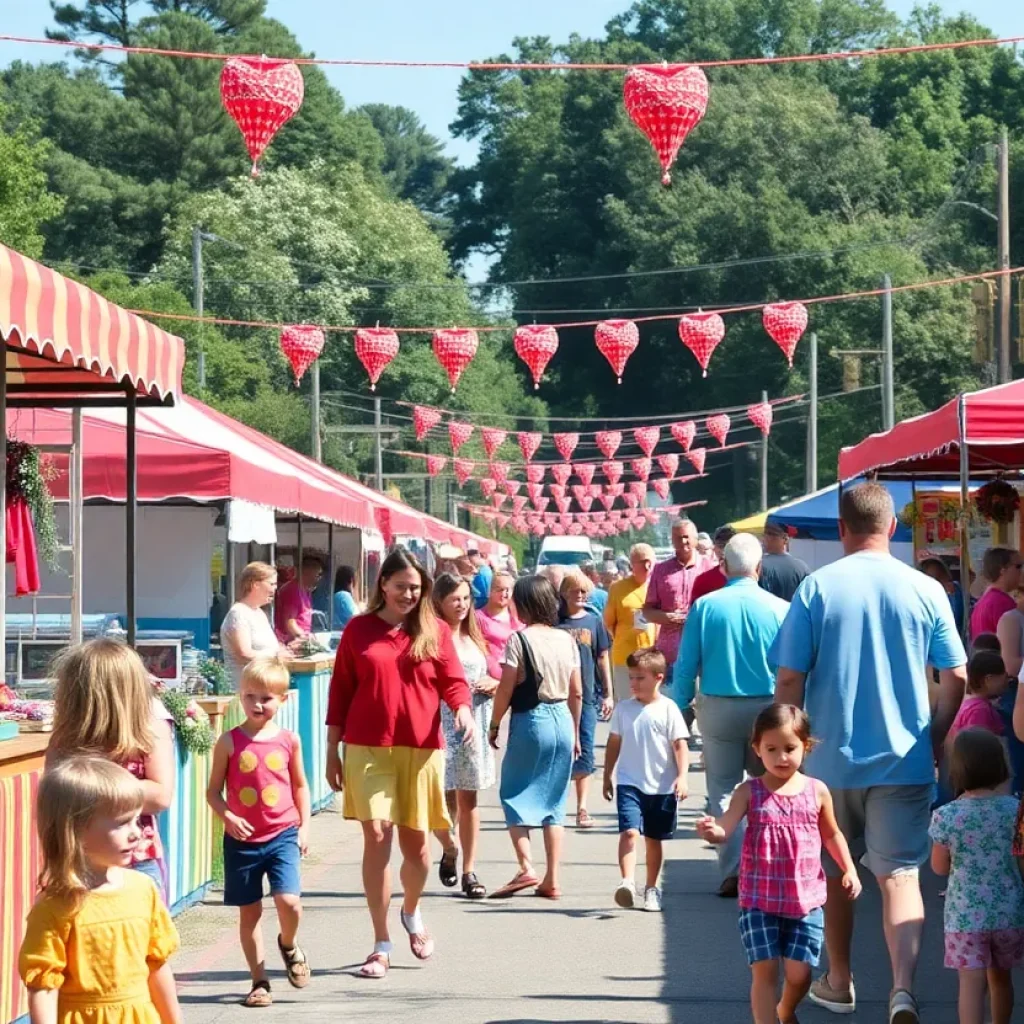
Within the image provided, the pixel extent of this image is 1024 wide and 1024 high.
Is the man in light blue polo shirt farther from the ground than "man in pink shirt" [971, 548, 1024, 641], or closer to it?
closer to it

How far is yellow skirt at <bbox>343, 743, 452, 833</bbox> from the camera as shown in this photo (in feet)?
27.2

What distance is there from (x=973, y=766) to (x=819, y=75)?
88671 millimetres

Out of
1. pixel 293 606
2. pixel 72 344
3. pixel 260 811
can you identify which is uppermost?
pixel 72 344

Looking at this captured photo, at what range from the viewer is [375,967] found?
26.8 feet

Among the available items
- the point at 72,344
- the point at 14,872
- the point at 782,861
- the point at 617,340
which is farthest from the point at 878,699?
the point at 617,340

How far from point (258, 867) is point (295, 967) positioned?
19.5 inches

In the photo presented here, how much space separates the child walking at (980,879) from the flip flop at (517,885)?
3.99 meters

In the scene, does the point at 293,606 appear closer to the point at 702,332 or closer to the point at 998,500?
the point at 998,500

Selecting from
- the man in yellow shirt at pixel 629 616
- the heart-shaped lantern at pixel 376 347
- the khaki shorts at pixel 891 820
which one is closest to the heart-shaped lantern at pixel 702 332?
the heart-shaped lantern at pixel 376 347

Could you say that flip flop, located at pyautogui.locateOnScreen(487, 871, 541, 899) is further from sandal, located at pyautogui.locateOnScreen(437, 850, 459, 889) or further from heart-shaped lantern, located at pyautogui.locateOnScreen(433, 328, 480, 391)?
heart-shaped lantern, located at pyautogui.locateOnScreen(433, 328, 480, 391)

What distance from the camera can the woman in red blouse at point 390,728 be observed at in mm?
8289

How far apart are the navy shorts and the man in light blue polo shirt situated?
262 mm

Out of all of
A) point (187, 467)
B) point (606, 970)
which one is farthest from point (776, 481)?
point (606, 970)

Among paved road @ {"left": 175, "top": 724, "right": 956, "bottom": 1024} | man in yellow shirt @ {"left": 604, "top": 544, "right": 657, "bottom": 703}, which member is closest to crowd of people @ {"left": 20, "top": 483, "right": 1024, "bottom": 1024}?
paved road @ {"left": 175, "top": 724, "right": 956, "bottom": 1024}
